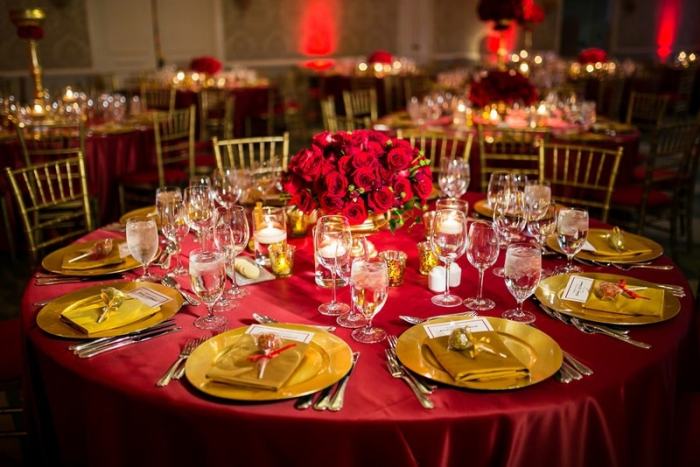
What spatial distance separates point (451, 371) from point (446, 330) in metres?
0.21

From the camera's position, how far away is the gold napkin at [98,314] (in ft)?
5.06

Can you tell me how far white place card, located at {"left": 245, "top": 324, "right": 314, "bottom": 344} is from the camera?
4.78 feet

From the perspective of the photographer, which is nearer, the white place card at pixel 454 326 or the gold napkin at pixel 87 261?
the white place card at pixel 454 326

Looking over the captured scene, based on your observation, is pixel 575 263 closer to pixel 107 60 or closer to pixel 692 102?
pixel 107 60

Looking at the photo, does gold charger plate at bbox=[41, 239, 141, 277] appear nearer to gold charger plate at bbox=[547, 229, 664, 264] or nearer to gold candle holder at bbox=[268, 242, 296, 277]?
gold candle holder at bbox=[268, 242, 296, 277]

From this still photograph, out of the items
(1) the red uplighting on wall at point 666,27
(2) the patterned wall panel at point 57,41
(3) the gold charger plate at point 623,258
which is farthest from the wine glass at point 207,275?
(1) the red uplighting on wall at point 666,27

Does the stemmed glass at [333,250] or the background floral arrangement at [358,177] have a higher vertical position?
the background floral arrangement at [358,177]

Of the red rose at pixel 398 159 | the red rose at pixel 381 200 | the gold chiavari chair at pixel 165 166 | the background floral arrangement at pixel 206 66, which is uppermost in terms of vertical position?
the background floral arrangement at pixel 206 66

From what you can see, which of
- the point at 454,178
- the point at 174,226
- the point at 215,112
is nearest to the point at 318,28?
the point at 215,112

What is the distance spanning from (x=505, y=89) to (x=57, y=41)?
7.81 metres

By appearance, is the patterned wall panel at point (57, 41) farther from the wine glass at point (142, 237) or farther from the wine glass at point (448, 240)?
the wine glass at point (448, 240)

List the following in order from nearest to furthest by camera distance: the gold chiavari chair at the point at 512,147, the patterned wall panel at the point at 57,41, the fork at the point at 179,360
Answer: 1. the fork at the point at 179,360
2. the gold chiavari chair at the point at 512,147
3. the patterned wall panel at the point at 57,41

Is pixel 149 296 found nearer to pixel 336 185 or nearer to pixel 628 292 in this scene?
pixel 336 185

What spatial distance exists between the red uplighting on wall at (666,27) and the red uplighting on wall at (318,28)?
696cm
